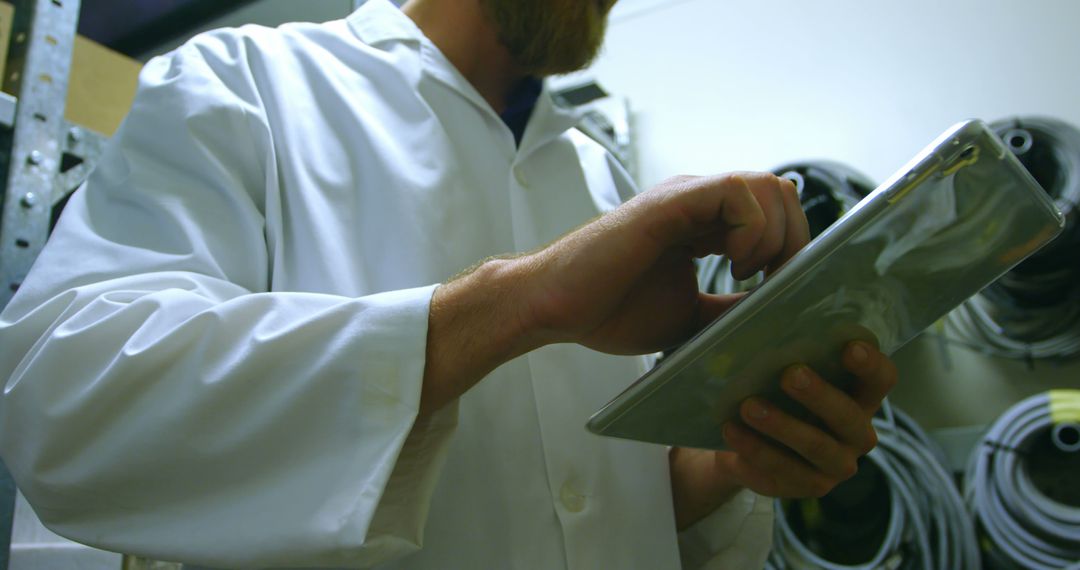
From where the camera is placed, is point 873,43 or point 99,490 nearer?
point 99,490

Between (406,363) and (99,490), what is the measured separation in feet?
0.68

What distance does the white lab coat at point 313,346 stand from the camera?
0.45 metres

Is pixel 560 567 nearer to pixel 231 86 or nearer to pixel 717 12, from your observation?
pixel 231 86

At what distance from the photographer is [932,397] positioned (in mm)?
1815

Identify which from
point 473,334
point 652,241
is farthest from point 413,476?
Result: point 652,241

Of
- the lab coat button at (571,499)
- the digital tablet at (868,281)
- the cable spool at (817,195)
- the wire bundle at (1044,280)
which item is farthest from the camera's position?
the cable spool at (817,195)

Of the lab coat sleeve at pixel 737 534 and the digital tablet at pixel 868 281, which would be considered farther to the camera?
the lab coat sleeve at pixel 737 534

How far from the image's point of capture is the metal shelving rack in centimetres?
68

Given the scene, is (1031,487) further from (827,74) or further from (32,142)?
(32,142)

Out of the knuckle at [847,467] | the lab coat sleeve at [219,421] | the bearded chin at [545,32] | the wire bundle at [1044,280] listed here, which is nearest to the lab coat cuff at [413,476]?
the lab coat sleeve at [219,421]

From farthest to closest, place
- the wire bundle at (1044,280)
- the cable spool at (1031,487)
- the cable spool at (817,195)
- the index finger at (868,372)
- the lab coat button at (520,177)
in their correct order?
the cable spool at (817,195), the wire bundle at (1044,280), the cable spool at (1031,487), the lab coat button at (520,177), the index finger at (868,372)

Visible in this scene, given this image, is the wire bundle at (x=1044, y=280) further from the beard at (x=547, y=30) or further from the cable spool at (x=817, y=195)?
the beard at (x=547, y=30)

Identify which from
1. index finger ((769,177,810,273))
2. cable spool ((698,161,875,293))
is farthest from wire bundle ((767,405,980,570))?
index finger ((769,177,810,273))

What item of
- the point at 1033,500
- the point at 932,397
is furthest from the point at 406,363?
the point at 932,397
